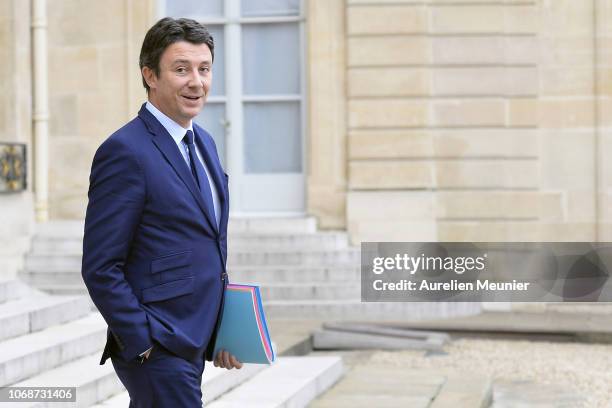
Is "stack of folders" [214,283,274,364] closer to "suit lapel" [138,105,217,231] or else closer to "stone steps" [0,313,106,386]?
"suit lapel" [138,105,217,231]

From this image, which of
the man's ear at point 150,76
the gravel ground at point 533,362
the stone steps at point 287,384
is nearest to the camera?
the man's ear at point 150,76

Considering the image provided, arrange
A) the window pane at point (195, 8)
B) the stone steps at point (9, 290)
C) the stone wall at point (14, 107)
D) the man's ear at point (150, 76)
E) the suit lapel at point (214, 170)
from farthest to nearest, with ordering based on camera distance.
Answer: the window pane at point (195, 8), the stone wall at point (14, 107), the stone steps at point (9, 290), the suit lapel at point (214, 170), the man's ear at point (150, 76)

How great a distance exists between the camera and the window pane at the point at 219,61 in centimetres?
1145

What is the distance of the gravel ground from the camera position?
7.29 m

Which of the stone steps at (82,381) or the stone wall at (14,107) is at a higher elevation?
the stone wall at (14,107)

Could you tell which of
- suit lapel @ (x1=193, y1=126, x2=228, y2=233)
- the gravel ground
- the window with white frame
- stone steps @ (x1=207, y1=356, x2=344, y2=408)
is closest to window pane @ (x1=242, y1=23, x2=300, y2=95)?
the window with white frame

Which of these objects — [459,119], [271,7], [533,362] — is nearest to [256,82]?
[271,7]

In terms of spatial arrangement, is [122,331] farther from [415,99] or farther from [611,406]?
[415,99]

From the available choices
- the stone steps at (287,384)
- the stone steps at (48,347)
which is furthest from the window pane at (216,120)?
the stone steps at (48,347)

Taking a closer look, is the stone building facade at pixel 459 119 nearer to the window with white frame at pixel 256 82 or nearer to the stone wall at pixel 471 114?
the stone wall at pixel 471 114

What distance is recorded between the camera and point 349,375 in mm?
7340

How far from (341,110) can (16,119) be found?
9.55 feet

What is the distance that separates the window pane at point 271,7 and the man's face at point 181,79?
8.43 meters

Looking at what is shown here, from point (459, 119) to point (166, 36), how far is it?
325 inches
